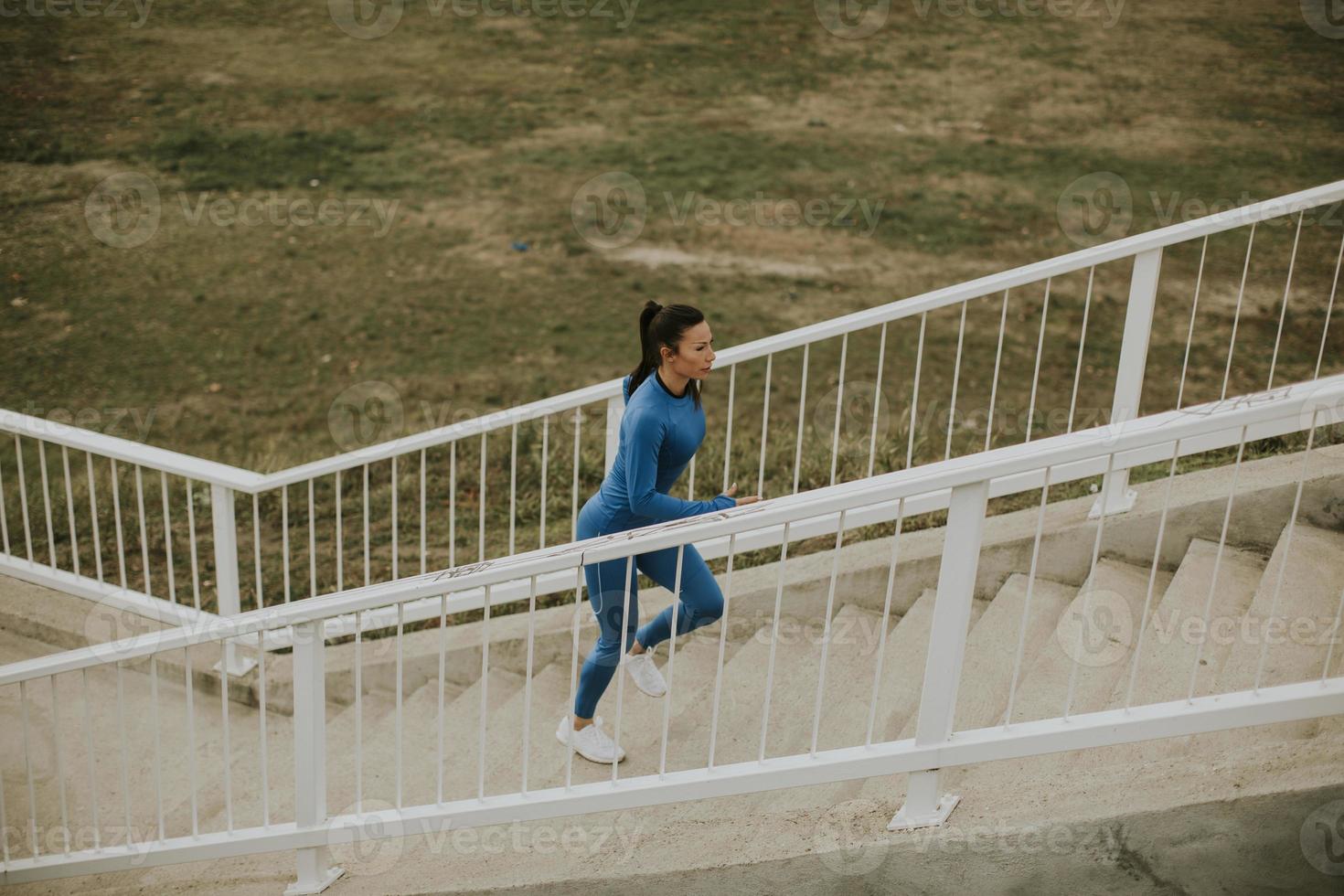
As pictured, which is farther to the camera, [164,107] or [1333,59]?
[1333,59]

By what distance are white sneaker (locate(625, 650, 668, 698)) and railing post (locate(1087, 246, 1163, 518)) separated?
6.21 ft

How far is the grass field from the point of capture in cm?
987

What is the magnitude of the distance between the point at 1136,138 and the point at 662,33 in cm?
673

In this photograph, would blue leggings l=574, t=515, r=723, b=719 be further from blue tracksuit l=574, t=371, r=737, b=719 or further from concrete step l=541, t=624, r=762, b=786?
concrete step l=541, t=624, r=762, b=786

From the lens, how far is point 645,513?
4402 mm

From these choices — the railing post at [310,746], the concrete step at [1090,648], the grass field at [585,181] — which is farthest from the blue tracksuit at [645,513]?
the grass field at [585,181]

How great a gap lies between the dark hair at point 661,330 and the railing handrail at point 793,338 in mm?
777

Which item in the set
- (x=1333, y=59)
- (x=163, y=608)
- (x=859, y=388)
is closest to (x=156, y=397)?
(x=163, y=608)

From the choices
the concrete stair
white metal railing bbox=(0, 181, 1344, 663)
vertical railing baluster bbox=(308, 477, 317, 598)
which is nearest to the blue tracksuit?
the concrete stair

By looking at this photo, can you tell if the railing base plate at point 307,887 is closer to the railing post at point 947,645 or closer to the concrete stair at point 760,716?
the concrete stair at point 760,716

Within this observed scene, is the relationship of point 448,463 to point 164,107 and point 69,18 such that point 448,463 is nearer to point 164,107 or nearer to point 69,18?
point 164,107

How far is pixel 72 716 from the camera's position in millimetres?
6168

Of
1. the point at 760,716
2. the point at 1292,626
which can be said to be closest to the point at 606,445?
the point at 760,716

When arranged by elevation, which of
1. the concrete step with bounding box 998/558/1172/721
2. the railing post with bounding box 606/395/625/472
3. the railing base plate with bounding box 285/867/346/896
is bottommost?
the railing base plate with bounding box 285/867/346/896
